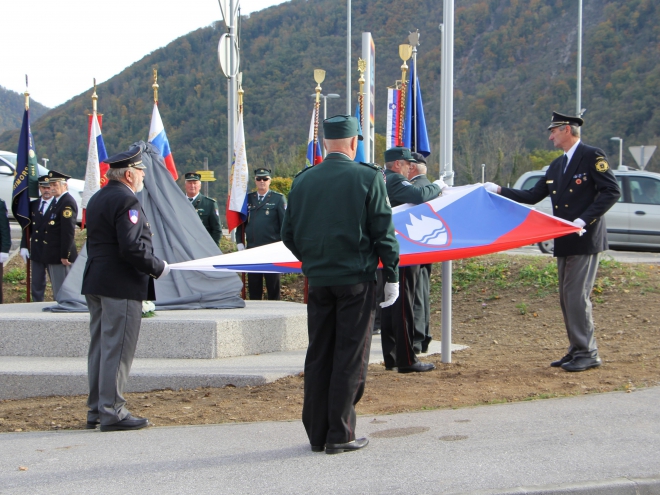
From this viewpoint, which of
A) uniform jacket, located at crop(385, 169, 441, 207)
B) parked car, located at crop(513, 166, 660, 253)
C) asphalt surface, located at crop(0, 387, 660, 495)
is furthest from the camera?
parked car, located at crop(513, 166, 660, 253)

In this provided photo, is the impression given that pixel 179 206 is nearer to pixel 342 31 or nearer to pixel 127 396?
pixel 127 396

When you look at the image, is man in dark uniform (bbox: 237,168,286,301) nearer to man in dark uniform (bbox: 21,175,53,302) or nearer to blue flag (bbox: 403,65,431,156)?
blue flag (bbox: 403,65,431,156)

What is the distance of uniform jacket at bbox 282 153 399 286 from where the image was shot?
461cm

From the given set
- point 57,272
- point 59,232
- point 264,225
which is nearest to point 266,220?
point 264,225

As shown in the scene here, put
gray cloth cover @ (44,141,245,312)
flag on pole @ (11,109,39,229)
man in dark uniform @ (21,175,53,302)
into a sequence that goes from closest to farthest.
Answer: gray cloth cover @ (44,141,245,312) → man in dark uniform @ (21,175,53,302) → flag on pole @ (11,109,39,229)

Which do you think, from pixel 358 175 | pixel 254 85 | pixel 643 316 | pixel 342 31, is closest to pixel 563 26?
pixel 342 31

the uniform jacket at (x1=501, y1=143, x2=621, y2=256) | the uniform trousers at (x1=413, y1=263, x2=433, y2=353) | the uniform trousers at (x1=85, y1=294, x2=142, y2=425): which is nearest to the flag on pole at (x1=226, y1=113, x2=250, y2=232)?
the uniform trousers at (x1=413, y1=263, x2=433, y2=353)

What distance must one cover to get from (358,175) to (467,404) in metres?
2.05

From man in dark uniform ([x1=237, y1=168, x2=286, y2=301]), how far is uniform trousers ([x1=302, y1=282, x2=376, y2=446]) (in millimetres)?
6306

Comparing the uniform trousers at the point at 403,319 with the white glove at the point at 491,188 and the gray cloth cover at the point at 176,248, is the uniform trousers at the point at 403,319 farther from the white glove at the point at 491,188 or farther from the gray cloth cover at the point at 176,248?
the gray cloth cover at the point at 176,248

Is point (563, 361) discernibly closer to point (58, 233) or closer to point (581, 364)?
point (581, 364)

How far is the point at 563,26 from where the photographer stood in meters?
76.7

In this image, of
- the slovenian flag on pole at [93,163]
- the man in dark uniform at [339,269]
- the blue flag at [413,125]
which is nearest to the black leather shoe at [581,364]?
the man in dark uniform at [339,269]

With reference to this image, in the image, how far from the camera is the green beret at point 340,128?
476cm
